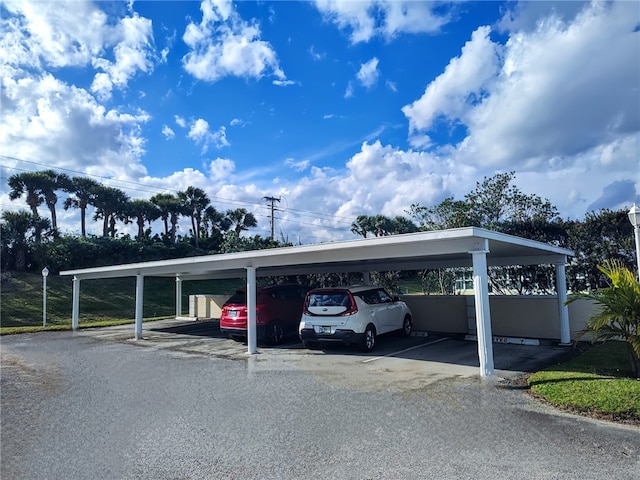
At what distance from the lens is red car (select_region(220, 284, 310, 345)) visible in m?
12.1

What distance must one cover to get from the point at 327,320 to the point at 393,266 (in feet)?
16.7

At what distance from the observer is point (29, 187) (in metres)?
33.2

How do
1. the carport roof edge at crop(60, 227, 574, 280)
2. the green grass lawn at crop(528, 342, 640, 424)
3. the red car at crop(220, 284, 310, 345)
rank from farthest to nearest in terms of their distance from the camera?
the red car at crop(220, 284, 310, 345)
the carport roof edge at crop(60, 227, 574, 280)
the green grass lawn at crop(528, 342, 640, 424)

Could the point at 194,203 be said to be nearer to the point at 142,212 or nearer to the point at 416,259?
the point at 142,212

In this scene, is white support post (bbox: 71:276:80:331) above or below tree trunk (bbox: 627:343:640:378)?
above

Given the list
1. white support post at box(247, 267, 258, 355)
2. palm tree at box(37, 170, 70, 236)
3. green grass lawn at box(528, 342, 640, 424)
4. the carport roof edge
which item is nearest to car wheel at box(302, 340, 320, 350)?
white support post at box(247, 267, 258, 355)

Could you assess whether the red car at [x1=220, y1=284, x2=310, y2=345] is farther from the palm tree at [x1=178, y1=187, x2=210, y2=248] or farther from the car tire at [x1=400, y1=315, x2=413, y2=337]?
the palm tree at [x1=178, y1=187, x2=210, y2=248]

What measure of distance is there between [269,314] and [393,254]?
4858 mm

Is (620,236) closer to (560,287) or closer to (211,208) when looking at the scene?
(560,287)

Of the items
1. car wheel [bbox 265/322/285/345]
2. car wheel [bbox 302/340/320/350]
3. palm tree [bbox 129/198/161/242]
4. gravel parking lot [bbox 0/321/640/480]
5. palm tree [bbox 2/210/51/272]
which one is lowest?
gravel parking lot [bbox 0/321/640/480]

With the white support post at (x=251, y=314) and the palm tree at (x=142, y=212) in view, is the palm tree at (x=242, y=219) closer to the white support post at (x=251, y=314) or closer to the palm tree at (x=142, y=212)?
the palm tree at (x=142, y=212)

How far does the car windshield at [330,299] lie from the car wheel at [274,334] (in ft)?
7.34

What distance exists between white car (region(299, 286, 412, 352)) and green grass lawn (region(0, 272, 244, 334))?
1502 cm

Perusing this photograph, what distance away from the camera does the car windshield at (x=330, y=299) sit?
10.2 m
